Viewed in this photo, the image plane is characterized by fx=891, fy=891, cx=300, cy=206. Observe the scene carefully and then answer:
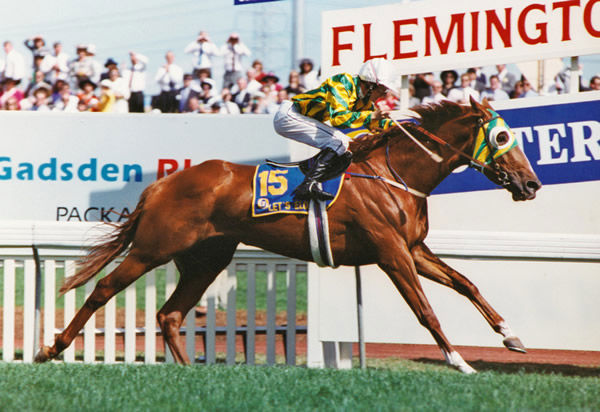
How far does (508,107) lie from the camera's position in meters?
6.81

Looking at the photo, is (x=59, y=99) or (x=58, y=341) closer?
(x=58, y=341)

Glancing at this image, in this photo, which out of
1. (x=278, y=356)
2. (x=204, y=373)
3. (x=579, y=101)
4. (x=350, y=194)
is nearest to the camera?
(x=204, y=373)

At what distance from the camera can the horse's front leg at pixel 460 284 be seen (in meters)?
5.63

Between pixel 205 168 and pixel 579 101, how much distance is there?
2.82m

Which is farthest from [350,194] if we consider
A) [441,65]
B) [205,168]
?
[441,65]

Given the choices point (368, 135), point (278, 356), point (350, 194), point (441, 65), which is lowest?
point (278, 356)

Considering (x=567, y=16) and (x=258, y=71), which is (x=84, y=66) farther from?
(x=567, y=16)

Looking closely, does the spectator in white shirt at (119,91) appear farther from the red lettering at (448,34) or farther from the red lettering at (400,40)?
the red lettering at (448,34)

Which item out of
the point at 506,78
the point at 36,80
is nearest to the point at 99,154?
the point at 36,80

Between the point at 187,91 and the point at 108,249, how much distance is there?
5.57 metres

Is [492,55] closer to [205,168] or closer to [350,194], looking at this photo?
[350,194]

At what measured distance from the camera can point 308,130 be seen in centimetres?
604

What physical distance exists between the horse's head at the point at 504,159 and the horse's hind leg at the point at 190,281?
72.6 inches

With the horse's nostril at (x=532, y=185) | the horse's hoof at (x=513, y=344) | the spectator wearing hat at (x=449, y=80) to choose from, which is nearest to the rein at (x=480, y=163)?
the horse's nostril at (x=532, y=185)
